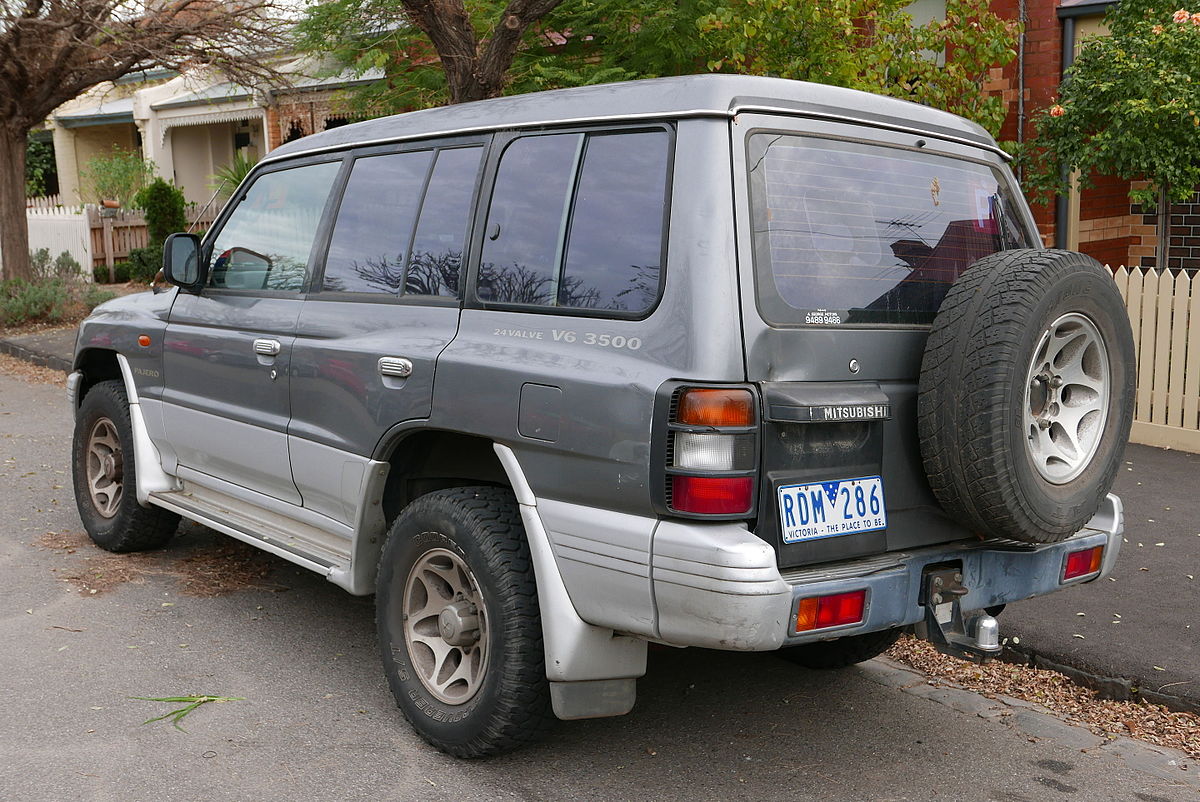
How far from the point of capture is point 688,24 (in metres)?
9.88

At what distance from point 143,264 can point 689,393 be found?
62.3 feet

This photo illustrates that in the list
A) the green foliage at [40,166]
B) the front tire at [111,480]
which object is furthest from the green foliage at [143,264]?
the front tire at [111,480]

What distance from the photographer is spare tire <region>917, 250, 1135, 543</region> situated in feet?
10.8

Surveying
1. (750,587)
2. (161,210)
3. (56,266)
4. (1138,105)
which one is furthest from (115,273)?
(750,587)

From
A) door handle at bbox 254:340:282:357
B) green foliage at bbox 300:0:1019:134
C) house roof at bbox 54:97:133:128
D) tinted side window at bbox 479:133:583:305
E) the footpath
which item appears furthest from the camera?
house roof at bbox 54:97:133:128

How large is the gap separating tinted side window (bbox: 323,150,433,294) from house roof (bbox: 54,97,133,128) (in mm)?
26778

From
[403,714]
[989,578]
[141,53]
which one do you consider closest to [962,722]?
[989,578]

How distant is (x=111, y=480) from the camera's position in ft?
19.9

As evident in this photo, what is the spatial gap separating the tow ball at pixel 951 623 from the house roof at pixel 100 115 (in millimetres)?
28786

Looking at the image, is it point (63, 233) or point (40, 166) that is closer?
point (63, 233)

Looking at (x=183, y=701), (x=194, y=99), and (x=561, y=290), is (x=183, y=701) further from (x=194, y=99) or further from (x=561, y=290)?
(x=194, y=99)

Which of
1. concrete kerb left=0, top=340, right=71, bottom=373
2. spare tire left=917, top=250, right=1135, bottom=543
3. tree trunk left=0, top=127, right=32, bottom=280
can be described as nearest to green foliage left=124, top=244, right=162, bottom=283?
tree trunk left=0, top=127, right=32, bottom=280

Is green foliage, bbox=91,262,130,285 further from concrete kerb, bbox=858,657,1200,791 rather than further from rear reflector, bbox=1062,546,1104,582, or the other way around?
rear reflector, bbox=1062,546,1104,582

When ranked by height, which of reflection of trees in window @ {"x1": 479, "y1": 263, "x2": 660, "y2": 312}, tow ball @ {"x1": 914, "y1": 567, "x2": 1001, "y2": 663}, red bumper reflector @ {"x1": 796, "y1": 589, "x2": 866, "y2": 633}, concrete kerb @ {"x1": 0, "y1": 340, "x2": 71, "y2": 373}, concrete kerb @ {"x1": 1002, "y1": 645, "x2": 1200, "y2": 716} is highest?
reflection of trees in window @ {"x1": 479, "y1": 263, "x2": 660, "y2": 312}
